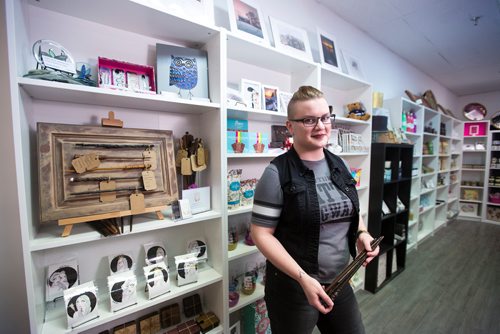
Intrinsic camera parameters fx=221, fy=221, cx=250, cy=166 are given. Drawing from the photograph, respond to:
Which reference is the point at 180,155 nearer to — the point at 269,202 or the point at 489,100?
the point at 269,202

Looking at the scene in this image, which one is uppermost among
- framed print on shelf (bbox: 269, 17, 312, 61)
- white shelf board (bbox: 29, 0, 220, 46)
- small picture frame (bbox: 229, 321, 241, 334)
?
framed print on shelf (bbox: 269, 17, 312, 61)

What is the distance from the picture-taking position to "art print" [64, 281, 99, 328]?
0.90 metres

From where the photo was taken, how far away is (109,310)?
1010 mm

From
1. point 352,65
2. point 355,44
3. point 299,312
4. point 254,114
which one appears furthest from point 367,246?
point 355,44

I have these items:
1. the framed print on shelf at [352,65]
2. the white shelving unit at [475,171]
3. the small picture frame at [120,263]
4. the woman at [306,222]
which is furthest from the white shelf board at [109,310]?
the white shelving unit at [475,171]

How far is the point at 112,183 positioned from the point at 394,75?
3.78 metres

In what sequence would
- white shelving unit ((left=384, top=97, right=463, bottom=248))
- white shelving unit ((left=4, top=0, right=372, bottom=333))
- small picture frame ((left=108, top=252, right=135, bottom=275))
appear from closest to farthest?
white shelving unit ((left=4, top=0, right=372, bottom=333))
small picture frame ((left=108, top=252, right=135, bottom=275))
white shelving unit ((left=384, top=97, right=463, bottom=248))

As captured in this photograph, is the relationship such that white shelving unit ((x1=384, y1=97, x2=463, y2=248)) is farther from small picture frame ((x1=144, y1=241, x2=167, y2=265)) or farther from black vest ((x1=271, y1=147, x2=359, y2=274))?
small picture frame ((x1=144, y1=241, x2=167, y2=265))

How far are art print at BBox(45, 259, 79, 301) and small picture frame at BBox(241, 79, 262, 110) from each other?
4.24 ft

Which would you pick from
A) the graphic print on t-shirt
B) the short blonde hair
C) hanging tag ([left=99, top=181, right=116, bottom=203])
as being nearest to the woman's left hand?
the graphic print on t-shirt

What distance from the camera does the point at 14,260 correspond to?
979 millimetres

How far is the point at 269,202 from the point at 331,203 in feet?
0.87

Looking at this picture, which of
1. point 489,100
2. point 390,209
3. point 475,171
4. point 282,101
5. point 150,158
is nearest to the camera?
point 150,158

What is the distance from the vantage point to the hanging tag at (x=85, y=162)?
902 mm
